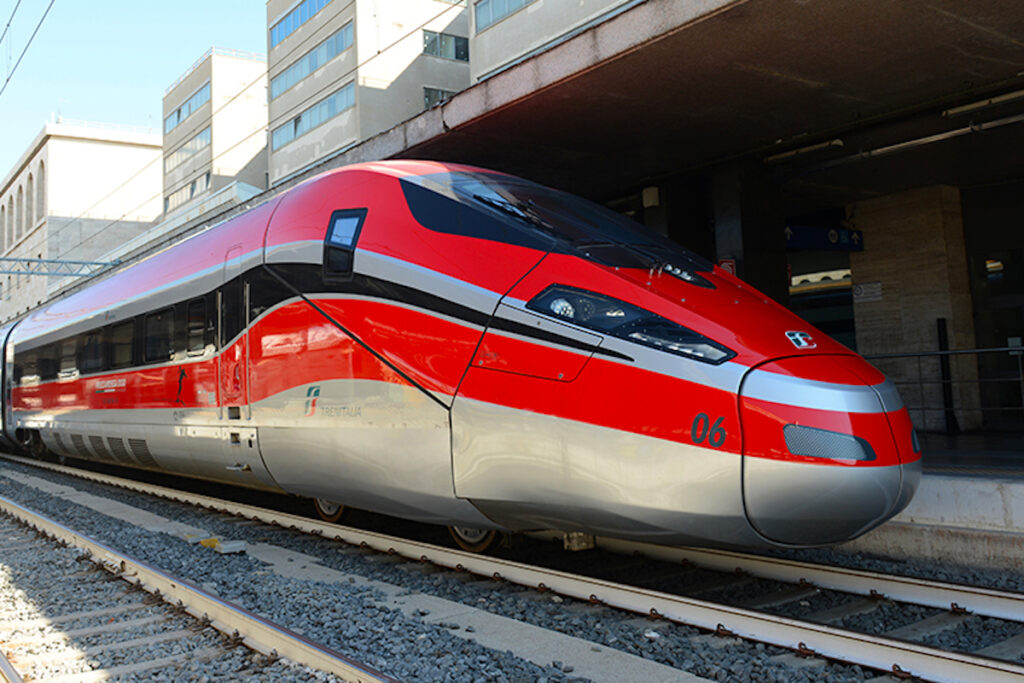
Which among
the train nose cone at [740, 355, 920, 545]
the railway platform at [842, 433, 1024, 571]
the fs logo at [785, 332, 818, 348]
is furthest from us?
the railway platform at [842, 433, 1024, 571]

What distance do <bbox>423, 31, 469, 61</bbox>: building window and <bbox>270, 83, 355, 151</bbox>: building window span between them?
16.4ft

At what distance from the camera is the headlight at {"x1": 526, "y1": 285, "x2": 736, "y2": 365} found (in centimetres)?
368

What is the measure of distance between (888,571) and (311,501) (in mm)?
5574

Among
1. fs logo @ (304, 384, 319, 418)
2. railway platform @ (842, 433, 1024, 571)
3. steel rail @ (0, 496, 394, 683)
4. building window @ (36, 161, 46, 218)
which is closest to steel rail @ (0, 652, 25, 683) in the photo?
steel rail @ (0, 496, 394, 683)

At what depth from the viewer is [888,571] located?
202 inches

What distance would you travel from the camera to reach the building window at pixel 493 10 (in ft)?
83.9

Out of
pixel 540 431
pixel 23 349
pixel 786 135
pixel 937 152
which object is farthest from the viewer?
pixel 23 349

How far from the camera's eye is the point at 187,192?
51.4m

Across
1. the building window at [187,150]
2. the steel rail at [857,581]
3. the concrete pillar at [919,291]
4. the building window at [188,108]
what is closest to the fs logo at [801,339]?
the steel rail at [857,581]

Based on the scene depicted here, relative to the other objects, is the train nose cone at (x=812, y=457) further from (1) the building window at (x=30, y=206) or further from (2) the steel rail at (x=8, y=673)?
(1) the building window at (x=30, y=206)

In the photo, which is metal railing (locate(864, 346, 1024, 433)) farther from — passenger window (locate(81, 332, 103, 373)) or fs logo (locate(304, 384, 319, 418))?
passenger window (locate(81, 332, 103, 373))

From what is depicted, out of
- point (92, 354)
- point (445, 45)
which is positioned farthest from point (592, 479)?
point (445, 45)

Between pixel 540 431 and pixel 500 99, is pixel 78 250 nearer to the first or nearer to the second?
pixel 500 99

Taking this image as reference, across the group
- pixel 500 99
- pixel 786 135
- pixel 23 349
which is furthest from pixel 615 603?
pixel 23 349
